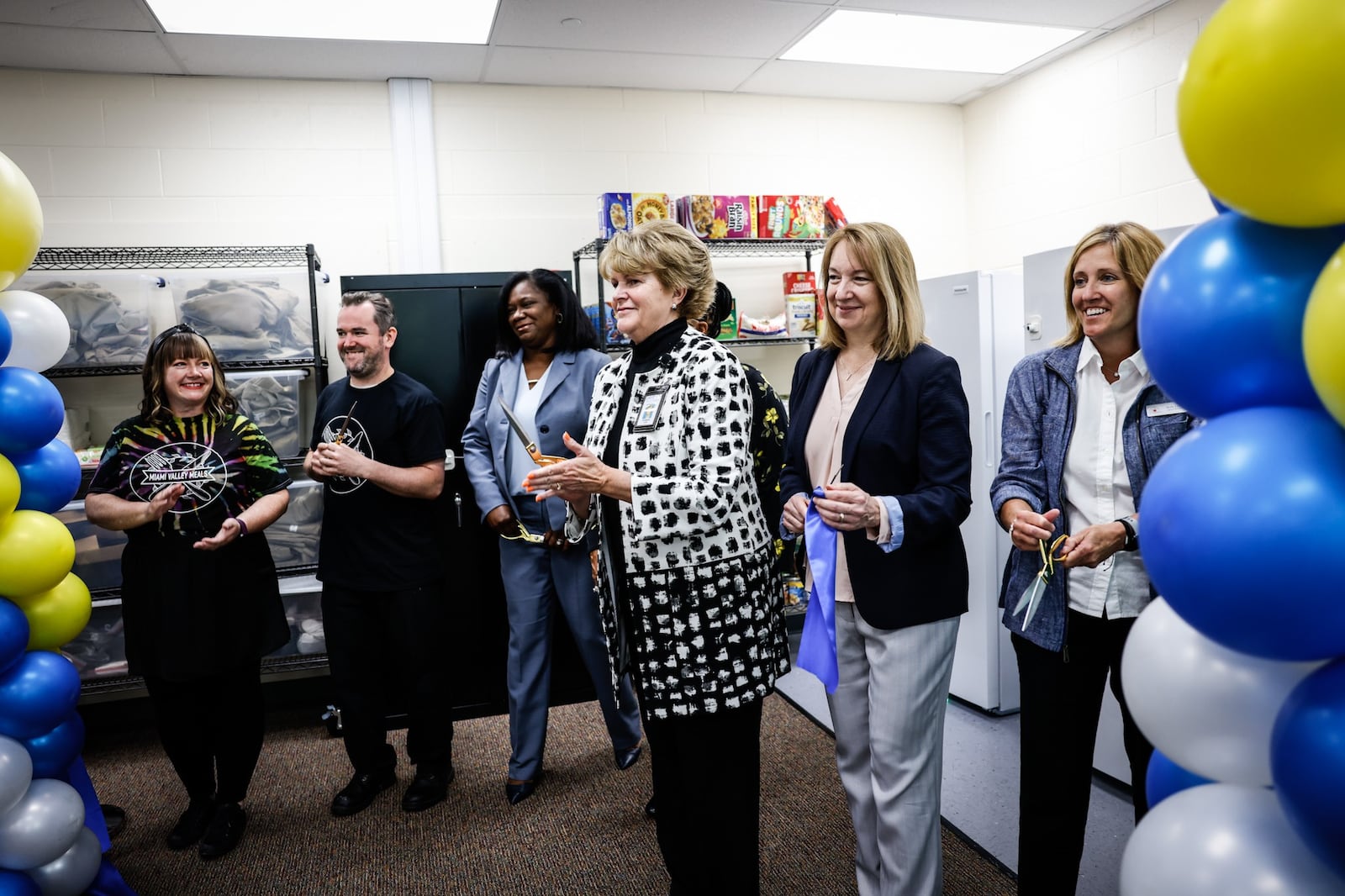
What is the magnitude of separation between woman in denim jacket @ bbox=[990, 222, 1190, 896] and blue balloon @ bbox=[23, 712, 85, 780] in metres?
2.08

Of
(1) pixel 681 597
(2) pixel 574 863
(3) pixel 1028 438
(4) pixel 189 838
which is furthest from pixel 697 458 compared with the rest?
(4) pixel 189 838

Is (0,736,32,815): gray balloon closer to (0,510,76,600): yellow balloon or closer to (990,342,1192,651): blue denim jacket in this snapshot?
(0,510,76,600): yellow balloon

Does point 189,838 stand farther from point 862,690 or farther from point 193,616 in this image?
point 862,690

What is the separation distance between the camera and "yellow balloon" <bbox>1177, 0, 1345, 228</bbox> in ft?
2.14

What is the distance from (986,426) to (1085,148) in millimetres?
1632

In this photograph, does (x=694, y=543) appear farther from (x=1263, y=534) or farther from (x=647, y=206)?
(x=647, y=206)

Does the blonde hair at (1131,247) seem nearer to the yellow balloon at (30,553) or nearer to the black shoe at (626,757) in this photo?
the black shoe at (626,757)

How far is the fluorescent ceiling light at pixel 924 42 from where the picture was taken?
3465 millimetres

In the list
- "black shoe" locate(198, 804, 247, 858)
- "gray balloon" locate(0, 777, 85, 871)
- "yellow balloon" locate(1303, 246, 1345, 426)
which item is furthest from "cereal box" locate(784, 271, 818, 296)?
"yellow balloon" locate(1303, 246, 1345, 426)

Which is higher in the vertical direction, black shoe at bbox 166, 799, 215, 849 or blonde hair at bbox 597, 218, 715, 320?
blonde hair at bbox 597, 218, 715, 320

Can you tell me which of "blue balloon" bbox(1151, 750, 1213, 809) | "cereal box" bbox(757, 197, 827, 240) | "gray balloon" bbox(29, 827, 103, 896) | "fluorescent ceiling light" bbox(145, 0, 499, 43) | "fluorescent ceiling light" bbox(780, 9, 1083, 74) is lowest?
"gray balloon" bbox(29, 827, 103, 896)

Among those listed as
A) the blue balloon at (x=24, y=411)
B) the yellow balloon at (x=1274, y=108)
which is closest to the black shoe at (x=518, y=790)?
the blue balloon at (x=24, y=411)

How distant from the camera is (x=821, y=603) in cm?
177

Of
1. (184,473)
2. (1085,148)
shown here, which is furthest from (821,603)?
(1085,148)
